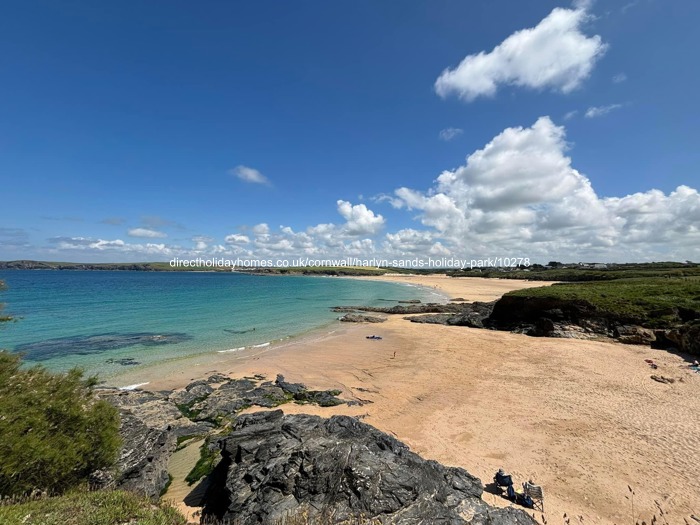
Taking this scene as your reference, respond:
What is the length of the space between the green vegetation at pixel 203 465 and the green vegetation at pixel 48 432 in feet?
11.2

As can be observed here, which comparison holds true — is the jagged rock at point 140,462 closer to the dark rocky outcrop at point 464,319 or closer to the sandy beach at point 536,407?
the sandy beach at point 536,407

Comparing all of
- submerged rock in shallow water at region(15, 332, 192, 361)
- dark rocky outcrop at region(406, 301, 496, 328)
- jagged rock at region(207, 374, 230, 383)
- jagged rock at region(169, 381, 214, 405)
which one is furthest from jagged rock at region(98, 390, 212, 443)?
dark rocky outcrop at region(406, 301, 496, 328)

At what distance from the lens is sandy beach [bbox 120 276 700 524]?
37.1 feet

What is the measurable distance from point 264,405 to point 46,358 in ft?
76.7

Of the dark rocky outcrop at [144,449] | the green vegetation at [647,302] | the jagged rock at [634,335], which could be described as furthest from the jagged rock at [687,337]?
the dark rocky outcrop at [144,449]

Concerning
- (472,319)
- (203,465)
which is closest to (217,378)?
(203,465)

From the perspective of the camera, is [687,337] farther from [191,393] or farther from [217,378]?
[191,393]

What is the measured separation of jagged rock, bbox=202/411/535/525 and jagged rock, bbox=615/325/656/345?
29.9 metres

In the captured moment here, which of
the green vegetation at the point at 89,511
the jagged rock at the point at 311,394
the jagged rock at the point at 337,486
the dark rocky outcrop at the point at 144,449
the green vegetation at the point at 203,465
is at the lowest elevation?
the jagged rock at the point at 311,394

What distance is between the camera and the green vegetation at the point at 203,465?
1148cm

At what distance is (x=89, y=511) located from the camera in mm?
6328

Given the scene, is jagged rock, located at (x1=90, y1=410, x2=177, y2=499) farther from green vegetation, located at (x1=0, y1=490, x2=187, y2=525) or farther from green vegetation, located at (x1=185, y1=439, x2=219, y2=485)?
green vegetation, located at (x1=0, y1=490, x2=187, y2=525)

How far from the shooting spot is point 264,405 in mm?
18078

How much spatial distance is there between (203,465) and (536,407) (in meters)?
17.0
